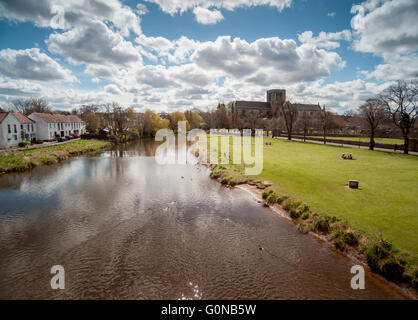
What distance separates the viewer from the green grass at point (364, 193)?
31.7 feet

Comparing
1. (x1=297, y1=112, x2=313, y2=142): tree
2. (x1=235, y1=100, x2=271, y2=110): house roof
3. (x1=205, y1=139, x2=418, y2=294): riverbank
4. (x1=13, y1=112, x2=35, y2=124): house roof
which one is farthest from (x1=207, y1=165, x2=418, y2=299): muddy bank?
(x1=235, y1=100, x2=271, y2=110): house roof

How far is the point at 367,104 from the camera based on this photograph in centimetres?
3866

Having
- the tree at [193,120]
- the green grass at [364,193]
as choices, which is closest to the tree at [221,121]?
the tree at [193,120]

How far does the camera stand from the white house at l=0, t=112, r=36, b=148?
4281 centimetres

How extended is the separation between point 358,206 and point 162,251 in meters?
10.4

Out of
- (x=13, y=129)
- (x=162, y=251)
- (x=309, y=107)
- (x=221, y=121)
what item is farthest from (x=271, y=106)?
(x=162, y=251)

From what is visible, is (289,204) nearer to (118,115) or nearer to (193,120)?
(118,115)

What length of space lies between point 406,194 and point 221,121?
260 feet

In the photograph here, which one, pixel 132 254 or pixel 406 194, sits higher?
pixel 406 194

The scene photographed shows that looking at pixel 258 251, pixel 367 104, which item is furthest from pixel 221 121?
pixel 258 251

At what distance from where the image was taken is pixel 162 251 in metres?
9.62
